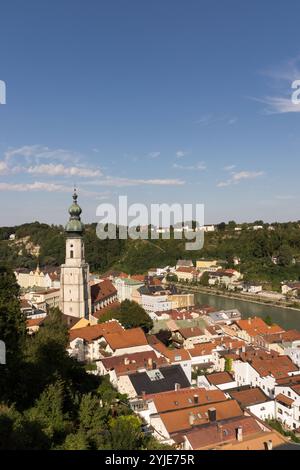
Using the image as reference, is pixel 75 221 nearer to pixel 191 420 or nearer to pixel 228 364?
pixel 228 364

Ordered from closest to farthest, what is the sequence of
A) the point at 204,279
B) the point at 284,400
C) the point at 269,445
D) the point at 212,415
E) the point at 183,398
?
the point at 269,445
the point at 212,415
the point at 183,398
the point at 284,400
the point at 204,279

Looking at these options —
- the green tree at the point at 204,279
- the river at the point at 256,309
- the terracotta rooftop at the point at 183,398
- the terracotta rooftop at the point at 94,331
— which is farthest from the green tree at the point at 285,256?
the terracotta rooftop at the point at 183,398

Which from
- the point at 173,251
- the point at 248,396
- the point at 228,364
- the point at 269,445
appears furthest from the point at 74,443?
the point at 173,251

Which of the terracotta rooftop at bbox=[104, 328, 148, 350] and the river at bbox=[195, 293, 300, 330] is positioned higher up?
the terracotta rooftop at bbox=[104, 328, 148, 350]

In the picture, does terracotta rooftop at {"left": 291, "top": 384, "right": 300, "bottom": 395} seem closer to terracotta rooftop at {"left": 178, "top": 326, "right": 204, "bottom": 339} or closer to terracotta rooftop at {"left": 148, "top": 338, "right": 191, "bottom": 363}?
terracotta rooftop at {"left": 148, "top": 338, "right": 191, "bottom": 363}

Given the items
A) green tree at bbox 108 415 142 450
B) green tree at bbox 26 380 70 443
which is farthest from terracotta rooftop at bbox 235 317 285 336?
green tree at bbox 26 380 70 443
